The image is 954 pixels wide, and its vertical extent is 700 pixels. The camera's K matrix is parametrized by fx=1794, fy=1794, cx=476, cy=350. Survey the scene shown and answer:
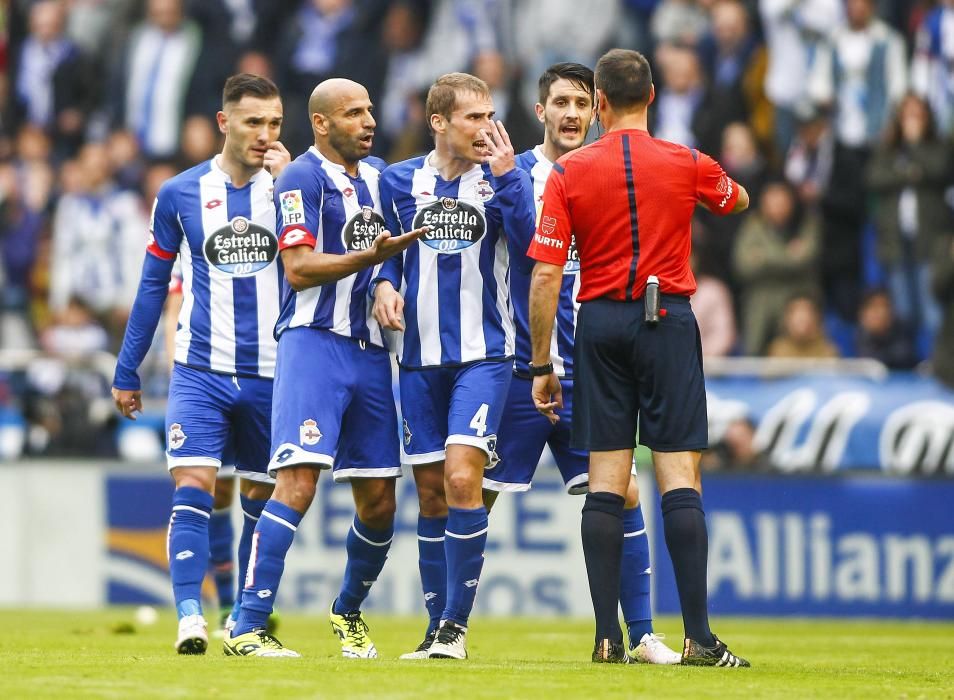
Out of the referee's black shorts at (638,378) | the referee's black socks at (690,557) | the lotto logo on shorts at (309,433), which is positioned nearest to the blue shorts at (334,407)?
the lotto logo on shorts at (309,433)

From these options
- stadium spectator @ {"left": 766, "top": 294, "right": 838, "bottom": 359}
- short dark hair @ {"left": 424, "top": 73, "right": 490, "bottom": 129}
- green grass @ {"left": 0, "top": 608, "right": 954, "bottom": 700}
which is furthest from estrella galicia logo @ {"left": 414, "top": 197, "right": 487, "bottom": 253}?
stadium spectator @ {"left": 766, "top": 294, "right": 838, "bottom": 359}

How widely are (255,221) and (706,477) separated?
6267 millimetres

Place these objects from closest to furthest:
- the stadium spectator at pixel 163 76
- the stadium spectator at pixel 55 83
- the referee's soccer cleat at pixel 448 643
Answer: the referee's soccer cleat at pixel 448 643, the stadium spectator at pixel 163 76, the stadium spectator at pixel 55 83

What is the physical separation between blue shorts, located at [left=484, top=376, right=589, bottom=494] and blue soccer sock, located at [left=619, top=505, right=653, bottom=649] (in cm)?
30

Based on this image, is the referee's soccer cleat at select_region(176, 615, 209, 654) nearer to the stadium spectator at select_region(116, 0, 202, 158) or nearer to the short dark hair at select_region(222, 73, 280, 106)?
the short dark hair at select_region(222, 73, 280, 106)

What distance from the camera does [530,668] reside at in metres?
7.87

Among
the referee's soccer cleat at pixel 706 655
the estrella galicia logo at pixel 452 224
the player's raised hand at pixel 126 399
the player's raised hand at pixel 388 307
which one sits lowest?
the referee's soccer cleat at pixel 706 655

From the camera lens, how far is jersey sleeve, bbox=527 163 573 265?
26.0 ft

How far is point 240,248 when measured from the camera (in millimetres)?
9289

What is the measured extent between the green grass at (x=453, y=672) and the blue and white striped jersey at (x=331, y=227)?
161 cm

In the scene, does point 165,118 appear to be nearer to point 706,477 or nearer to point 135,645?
point 706,477

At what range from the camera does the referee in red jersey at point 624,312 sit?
786cm

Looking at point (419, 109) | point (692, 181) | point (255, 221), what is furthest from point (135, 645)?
point (419, 109)

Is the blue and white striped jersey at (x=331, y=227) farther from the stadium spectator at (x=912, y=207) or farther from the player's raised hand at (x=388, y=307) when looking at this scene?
the stadium spectator at (x=912, y=207)
